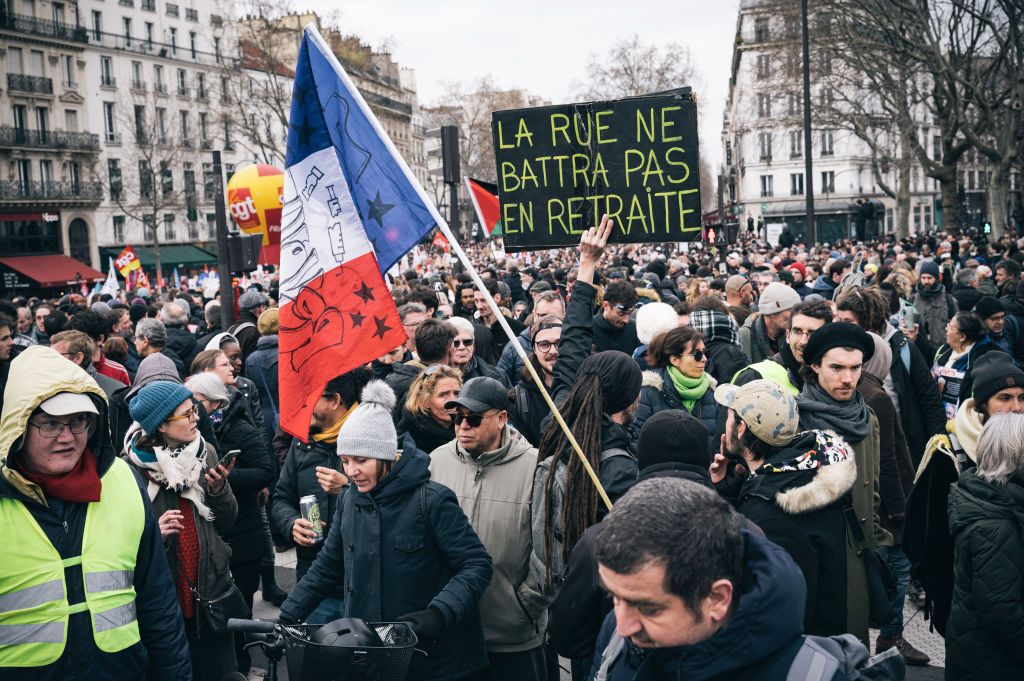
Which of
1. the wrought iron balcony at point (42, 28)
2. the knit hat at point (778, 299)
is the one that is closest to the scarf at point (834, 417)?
the knit hat at point (778, 299)

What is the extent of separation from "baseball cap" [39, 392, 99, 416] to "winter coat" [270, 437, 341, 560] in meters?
1.59

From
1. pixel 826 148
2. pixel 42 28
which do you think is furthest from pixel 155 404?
pixel 826 148

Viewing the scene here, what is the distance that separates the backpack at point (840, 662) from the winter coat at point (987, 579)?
1562 millimetres

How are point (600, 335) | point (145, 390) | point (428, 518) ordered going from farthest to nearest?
point (600, 335)
point (145, 390)
point (428, 518)

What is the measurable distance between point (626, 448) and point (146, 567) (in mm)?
1746

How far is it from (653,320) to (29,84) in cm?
5308

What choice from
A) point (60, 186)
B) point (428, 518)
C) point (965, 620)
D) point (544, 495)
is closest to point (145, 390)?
point (428, 518)

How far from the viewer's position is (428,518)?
11.9 ft

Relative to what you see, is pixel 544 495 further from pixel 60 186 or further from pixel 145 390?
pixel 60 186

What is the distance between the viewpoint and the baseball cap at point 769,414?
136 inches

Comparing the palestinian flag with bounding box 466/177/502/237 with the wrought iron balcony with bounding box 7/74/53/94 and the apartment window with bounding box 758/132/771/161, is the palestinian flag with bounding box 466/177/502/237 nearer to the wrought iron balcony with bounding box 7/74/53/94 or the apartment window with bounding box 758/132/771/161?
the wrought iron balcony with bounding box 7/74/53/94

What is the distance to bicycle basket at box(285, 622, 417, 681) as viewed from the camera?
111 inches

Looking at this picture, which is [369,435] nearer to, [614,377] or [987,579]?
[614,377]

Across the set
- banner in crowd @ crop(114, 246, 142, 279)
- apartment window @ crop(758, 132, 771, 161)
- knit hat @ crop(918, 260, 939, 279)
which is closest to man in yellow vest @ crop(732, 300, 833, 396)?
knit hat @ crop(918, 260, 939, 279)
